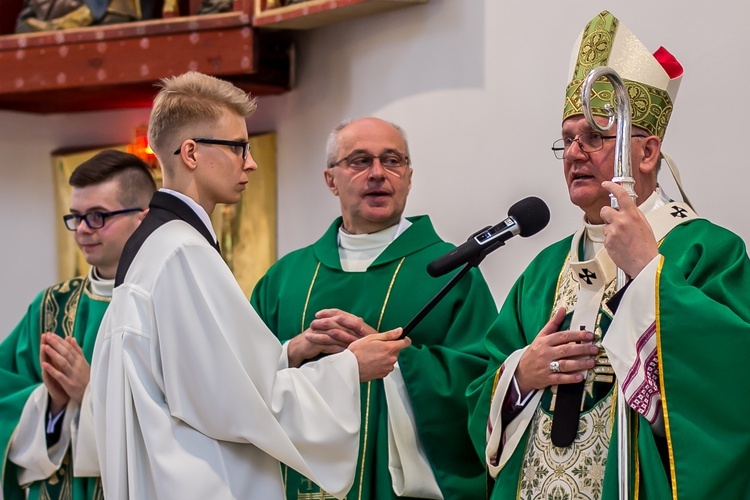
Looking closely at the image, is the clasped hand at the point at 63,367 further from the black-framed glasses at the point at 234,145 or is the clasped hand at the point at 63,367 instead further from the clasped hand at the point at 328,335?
the black-framed glasses at the point at 234,145

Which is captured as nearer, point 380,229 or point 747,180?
point 747,180

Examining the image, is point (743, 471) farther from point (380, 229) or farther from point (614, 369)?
point (380, 229)

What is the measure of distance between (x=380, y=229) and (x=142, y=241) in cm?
150

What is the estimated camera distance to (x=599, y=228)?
4.11 meters

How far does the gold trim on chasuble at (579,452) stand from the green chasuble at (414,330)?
0.68 m

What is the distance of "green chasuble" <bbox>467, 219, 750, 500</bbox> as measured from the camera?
3.51 metres

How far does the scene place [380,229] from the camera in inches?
202

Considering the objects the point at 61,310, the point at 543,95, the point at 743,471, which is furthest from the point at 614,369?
the point at 61,310

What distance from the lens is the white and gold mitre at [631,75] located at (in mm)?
4117

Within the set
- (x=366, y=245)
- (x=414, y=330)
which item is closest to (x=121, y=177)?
(x=366, y=245)

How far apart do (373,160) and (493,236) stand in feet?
4.77

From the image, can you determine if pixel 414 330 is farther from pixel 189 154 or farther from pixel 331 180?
pixel 189 154

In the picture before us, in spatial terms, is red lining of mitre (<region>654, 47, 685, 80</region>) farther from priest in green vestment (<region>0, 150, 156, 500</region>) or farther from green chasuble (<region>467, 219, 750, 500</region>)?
priest in green vestment (<region>0, 150, 156, 500</region>)

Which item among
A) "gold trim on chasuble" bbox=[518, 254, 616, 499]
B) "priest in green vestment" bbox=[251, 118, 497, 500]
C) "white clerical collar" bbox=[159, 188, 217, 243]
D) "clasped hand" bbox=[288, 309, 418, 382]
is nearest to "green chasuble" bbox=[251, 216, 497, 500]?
"priest in green vestment" bbox=[251, 118, 497, 500]
